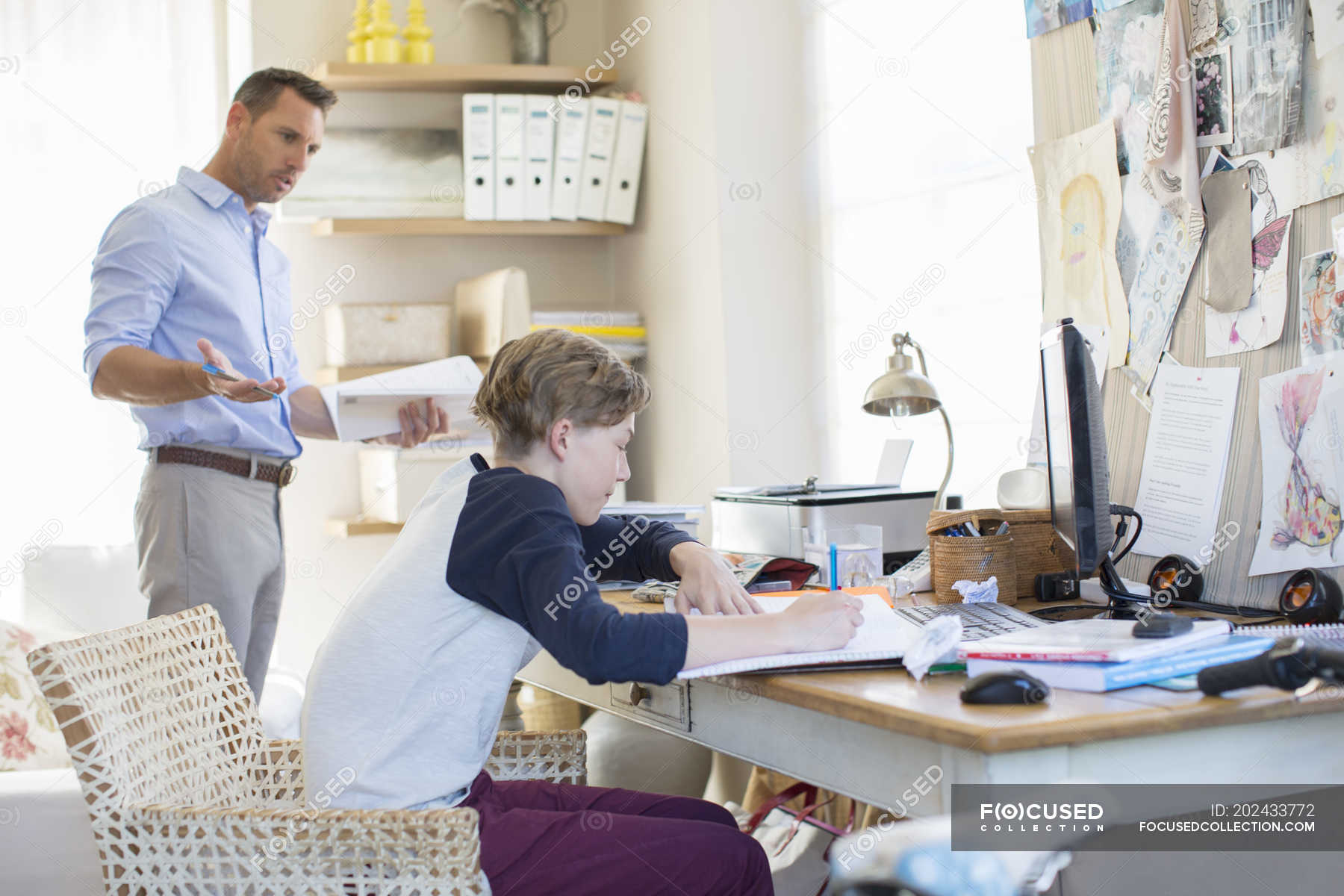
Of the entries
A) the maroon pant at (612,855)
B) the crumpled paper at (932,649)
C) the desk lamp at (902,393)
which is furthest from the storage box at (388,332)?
the crumpled paper at (932,649)

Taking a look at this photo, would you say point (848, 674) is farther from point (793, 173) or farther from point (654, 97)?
point (654, 97)

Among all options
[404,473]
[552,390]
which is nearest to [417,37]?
[404,473]

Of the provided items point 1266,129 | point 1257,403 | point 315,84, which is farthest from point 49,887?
point 1266,129

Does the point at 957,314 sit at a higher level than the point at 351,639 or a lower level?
higher

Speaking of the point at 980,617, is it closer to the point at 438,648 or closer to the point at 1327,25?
the point at 438,648

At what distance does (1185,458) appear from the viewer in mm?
1570

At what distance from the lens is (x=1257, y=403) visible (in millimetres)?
1466

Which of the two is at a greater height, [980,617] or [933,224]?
[933,224]

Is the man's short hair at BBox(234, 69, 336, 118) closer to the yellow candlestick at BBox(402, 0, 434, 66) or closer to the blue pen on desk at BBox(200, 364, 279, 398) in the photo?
the blue pen on desk at BBox(200, 364, 279, 398)

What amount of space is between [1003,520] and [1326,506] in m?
0.42

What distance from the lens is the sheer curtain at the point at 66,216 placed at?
2.89m

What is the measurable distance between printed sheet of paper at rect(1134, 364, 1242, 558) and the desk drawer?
2.35 feet

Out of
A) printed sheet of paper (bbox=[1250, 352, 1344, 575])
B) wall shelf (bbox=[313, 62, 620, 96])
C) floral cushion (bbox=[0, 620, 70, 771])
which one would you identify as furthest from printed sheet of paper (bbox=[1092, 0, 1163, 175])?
floral cushion (bbox=[0, 620, 70, 771])

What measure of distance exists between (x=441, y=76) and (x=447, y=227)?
38 cm
